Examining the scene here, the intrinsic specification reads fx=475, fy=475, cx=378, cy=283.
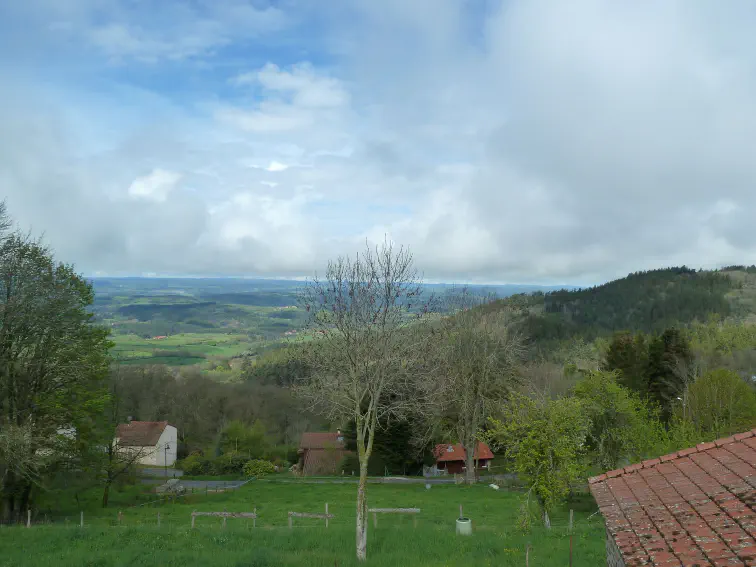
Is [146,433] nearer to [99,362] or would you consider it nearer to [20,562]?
[99,362]

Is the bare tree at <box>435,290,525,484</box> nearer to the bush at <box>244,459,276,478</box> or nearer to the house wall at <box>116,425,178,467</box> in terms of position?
the bush at <box>244,459,276,478</box>

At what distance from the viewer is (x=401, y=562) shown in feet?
44.9

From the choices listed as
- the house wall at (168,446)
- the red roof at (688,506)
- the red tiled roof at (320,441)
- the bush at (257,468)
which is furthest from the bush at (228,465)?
the red roof at (688,506)

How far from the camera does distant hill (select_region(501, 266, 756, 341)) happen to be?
440ft

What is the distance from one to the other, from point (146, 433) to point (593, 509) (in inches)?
1979

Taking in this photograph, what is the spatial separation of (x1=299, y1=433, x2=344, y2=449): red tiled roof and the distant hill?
234 ft

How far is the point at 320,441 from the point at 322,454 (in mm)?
3473

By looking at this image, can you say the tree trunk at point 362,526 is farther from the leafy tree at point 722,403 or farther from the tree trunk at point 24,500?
the leafy tree at point 722,403

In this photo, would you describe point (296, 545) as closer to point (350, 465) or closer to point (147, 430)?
point (350, 465)

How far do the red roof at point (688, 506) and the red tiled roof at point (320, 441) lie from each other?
1721 inches

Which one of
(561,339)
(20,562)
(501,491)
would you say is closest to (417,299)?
(20,562)

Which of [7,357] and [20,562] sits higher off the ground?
[7,357]

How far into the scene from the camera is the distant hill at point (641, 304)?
134125 millimetres

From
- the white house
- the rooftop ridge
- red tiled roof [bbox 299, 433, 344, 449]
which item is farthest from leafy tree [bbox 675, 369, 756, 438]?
the white house
